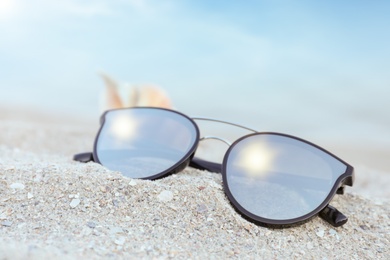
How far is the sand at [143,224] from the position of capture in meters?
1.01

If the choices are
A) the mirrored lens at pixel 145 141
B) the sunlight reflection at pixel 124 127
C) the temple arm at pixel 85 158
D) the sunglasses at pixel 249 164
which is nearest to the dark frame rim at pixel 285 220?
the sunglasses at pixel 249 164

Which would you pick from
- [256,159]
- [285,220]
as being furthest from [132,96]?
[285,220]

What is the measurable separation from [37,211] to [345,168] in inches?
37.0

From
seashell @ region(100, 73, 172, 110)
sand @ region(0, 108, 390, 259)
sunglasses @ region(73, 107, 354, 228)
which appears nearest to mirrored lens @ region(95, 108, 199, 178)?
sunglasses @ region(73, 107, 354, 228)

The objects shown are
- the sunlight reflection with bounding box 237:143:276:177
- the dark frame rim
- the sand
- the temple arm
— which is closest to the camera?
the sand

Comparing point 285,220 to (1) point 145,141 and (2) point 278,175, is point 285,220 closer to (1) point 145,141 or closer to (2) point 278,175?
(2) point 278,175

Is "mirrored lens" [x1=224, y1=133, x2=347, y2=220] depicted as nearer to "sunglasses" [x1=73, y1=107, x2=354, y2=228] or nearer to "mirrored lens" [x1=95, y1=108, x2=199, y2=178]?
"sunglasses" [x1=73, y1=107, x2=354, y2=228]

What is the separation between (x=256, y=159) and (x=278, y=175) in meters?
0.09

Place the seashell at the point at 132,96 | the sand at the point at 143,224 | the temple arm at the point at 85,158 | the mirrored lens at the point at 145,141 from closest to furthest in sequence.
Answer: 1. the sand at the point at 143,224
2. the mirrored lens at the point at 145,141
3. the temple arm at the point at 85,158
4. the seashell at the point at 132,96

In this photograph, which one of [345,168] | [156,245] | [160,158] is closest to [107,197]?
[156,245]

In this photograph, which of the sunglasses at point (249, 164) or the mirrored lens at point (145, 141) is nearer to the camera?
the sunglasses at point (249, 164)

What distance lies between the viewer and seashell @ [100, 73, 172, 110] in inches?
122

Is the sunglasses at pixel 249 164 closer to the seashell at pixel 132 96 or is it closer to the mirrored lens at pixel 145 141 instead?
the mirrored lens at pixel 145 141

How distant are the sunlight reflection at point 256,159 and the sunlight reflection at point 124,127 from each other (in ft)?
1.61
